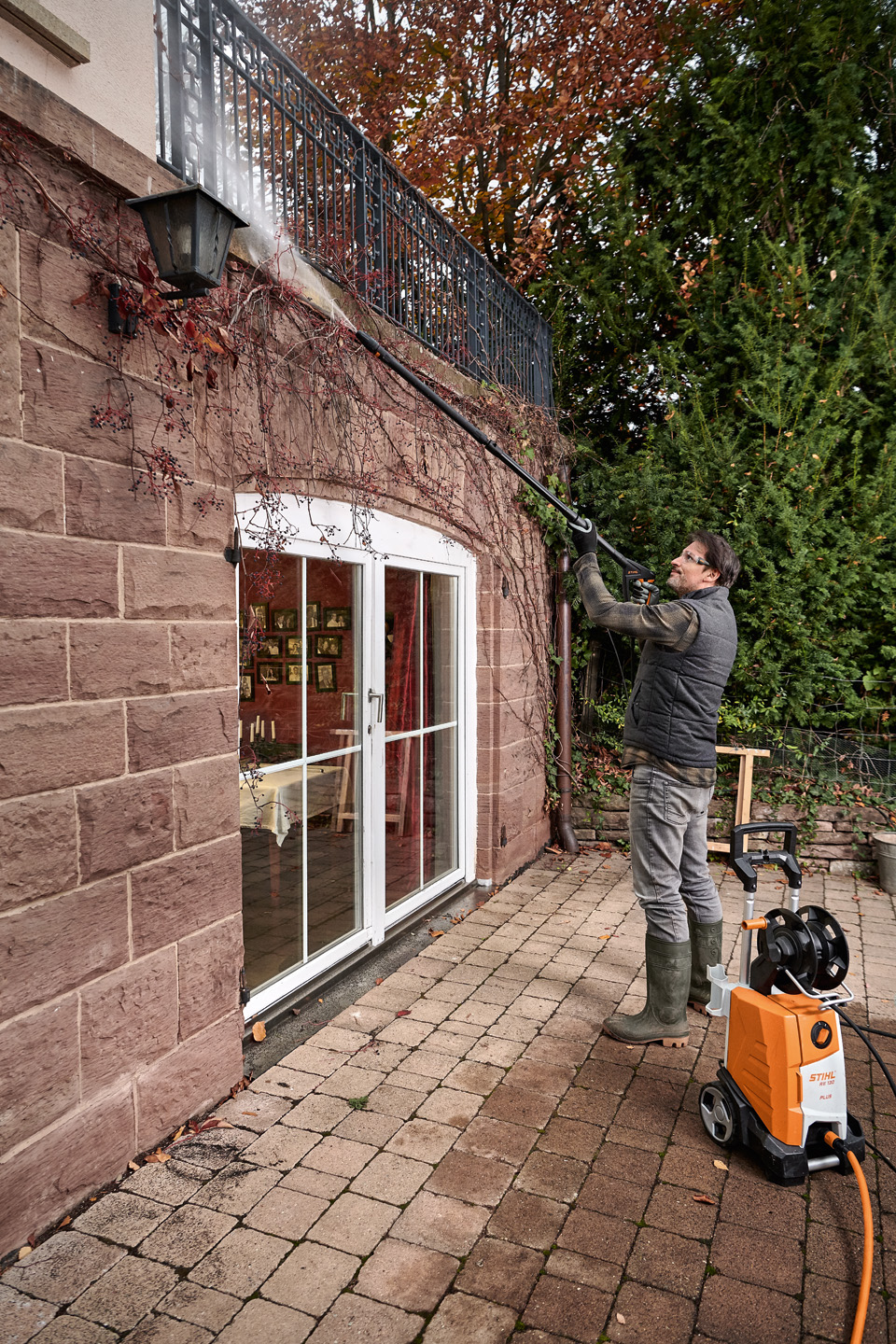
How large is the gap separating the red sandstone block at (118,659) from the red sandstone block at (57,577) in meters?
0.06

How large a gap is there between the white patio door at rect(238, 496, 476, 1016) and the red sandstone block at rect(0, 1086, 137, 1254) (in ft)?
3.06

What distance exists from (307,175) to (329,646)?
2122 mm

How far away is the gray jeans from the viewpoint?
3517 mm

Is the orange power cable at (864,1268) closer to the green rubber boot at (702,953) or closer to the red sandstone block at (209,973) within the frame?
the green rubber boot at (702,953)

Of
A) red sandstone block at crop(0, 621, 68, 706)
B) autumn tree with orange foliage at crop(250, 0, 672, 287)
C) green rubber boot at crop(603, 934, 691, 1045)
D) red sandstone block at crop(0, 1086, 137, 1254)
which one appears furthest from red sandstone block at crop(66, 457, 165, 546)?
autumn tree with orange foliage at crop(250, 0, 672, 287)

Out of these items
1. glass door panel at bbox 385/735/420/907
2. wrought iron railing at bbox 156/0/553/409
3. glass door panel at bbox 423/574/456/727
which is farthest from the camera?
glass door panel at bbox 423/574/456/727

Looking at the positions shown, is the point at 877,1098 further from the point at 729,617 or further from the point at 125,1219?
the point at 125,1219

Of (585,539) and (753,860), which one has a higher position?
(585,539)

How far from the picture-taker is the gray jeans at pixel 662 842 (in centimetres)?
352

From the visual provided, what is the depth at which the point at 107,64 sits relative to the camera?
2.48 meters

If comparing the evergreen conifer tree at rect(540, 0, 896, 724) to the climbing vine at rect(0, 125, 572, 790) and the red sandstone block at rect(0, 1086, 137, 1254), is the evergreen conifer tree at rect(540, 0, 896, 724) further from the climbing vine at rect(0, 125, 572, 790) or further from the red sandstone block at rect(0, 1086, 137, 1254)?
the red sandstone block at rect(0, 1086, 137, 1254)

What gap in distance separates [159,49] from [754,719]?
18.6 feet

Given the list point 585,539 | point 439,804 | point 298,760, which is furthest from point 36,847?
point 439,804

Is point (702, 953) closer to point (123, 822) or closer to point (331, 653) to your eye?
point (331, 653)
